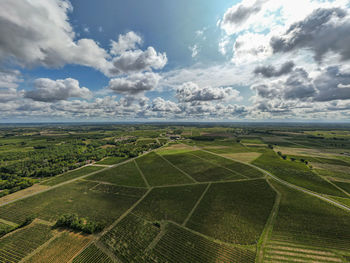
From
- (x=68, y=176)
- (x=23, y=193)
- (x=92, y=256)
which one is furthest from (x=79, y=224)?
(x=68, y=176)

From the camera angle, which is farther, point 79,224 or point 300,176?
point 300,176

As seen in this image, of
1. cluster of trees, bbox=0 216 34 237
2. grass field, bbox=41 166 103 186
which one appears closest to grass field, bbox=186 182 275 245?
cluster of trees, bbox=0 216 34 237

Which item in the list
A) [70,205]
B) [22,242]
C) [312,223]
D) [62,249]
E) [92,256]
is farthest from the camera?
[70,205]

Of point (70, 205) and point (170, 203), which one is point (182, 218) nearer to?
point (170, 203)

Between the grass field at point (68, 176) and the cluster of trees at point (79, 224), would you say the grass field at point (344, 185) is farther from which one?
the grass field at point (68, 176)

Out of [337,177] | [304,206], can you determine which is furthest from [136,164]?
[337,177]

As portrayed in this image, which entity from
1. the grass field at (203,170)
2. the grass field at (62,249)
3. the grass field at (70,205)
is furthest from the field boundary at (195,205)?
the grass field at (62,249)
